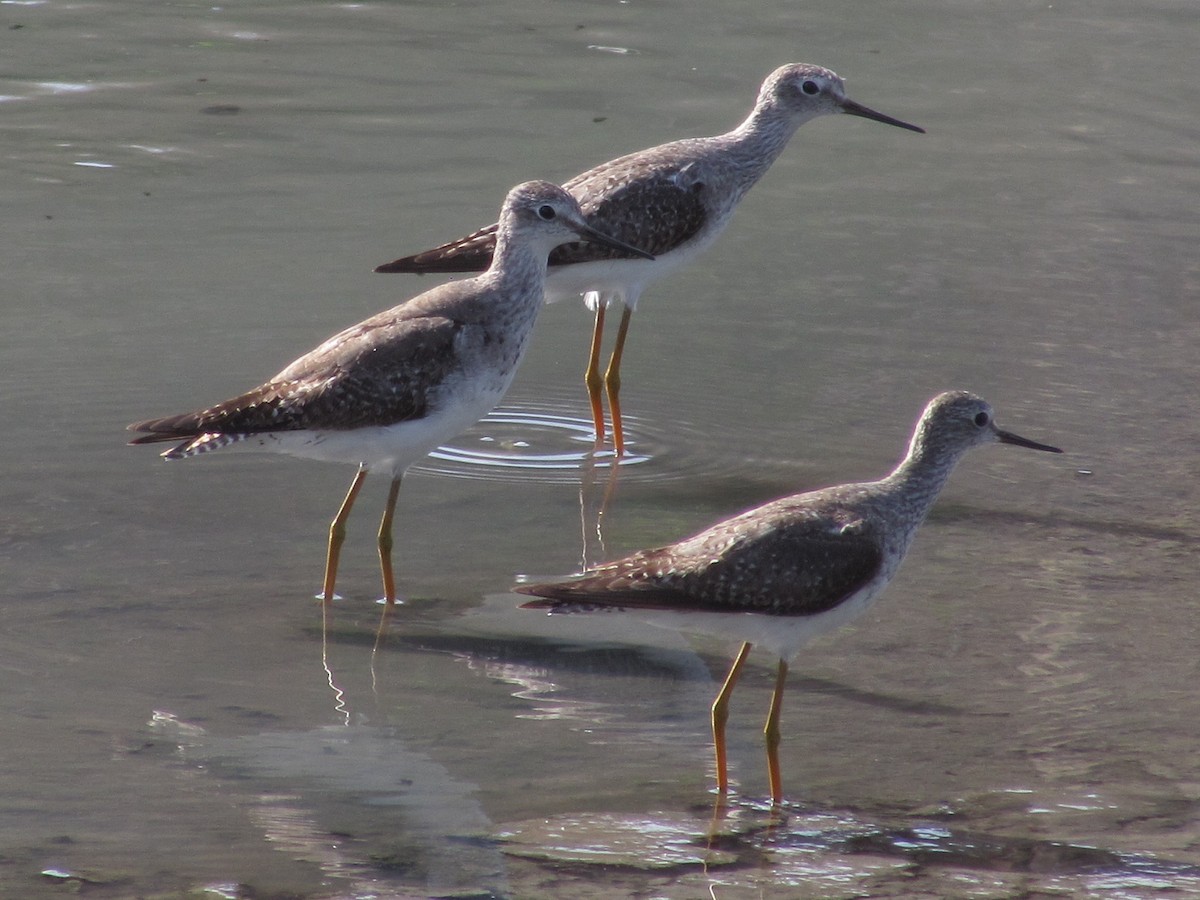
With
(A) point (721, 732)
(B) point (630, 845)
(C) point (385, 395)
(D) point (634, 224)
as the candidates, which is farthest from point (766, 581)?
(D) point (634, 224)

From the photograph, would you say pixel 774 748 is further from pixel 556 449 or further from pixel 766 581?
pixel 556 449

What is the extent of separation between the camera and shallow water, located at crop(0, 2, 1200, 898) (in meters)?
6.45

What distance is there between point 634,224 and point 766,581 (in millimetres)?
4085

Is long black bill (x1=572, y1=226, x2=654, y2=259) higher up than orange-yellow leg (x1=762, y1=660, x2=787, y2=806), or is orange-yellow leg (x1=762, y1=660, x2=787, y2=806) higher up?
long black bill (x1=572, y1=226, x2=654, y2=259)

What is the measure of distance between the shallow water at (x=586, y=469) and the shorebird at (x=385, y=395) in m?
0.63

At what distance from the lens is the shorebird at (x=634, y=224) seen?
10109mm

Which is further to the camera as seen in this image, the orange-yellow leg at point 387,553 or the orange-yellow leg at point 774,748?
the orange-yellow leg at point 387,553

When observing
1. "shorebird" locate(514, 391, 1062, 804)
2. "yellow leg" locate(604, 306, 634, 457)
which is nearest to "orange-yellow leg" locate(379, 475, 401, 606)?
"shorebird" locate(514, 391, 1062, 804)

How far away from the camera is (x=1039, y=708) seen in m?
7.36

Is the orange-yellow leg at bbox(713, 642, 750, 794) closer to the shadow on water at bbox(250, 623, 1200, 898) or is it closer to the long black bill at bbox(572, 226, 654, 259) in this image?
the shadow on water at bbox(250, 623, 1200, 898)

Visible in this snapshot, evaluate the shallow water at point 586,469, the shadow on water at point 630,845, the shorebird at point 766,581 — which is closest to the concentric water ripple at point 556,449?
the shallow water at point 586,469

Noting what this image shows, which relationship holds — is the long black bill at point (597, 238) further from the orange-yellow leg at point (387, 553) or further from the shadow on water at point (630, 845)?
the shadow on water at point (630, 845)

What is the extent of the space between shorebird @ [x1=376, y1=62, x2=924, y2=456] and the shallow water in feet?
1.82

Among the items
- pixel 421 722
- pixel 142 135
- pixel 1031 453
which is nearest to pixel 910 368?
pixel 1031 453
